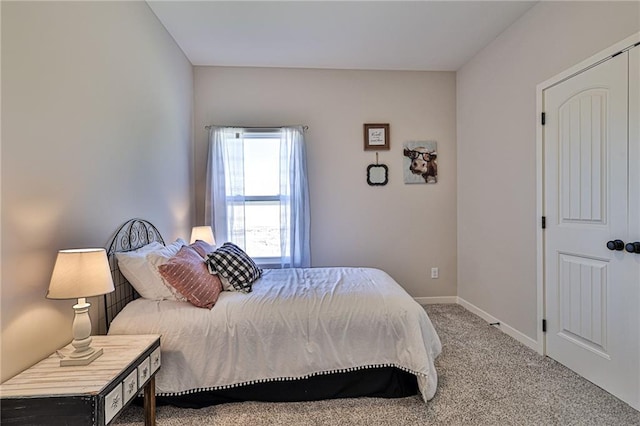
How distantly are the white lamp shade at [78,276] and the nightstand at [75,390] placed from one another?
1.02 ft

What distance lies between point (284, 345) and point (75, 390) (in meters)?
1.00

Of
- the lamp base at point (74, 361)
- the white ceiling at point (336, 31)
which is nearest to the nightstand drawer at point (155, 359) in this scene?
the lamp base at point (74, 361)

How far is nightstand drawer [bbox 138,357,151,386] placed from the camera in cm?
146

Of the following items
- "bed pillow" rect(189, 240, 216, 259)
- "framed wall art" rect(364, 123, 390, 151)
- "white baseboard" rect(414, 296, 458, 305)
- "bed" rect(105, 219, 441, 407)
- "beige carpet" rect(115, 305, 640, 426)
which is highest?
"framed wall art" rect(364, 123, 390, 151)

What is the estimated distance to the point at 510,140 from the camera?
2848 millimetres

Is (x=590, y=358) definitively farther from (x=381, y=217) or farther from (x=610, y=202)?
(x=381, y=217)

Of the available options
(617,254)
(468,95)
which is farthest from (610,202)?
(468,95)

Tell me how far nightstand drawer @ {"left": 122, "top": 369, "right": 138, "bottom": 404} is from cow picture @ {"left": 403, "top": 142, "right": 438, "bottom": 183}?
3.19 metres

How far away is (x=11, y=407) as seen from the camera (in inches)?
45.0

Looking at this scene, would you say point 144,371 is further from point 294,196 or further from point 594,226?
point 594,226

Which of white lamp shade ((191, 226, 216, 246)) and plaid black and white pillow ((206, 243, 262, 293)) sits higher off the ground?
white lamp shade ((191, 226, 216, 246))

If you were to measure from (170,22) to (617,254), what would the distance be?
371cm

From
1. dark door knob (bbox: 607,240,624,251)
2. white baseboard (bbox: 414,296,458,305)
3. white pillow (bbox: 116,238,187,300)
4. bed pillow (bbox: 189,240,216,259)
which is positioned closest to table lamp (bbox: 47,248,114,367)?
white pillow (bbox: 116,238,187,300)

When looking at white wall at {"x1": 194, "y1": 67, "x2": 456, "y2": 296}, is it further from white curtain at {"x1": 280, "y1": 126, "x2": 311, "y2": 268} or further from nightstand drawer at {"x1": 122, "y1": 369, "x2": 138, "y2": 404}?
nightstand drawer at {"x1": 122, "y1": 369, "x2": 138, "y2": 404}
